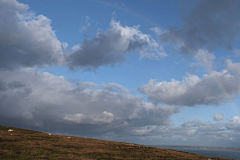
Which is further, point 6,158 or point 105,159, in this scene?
point 105,159

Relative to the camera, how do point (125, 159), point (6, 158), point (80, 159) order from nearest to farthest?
point (6, 158)
point (80, 159)
point (125, 159)

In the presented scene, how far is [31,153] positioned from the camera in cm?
3575

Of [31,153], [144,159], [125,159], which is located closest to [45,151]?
[31,153]

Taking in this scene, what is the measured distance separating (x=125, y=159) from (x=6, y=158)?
19790 millimetres

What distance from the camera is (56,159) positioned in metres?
31.6

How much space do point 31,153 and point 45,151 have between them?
2.76 m

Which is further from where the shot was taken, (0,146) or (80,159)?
(0,146)

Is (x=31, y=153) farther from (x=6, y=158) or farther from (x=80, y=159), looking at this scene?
(x=80, y=159)

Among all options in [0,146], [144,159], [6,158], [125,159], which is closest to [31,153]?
[6,158]

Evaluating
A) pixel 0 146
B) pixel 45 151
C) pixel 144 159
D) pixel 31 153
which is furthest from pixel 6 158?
pixel 144 159

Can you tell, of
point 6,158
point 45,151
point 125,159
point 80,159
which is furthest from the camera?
point 45,151

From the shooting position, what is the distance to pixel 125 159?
3541 cm

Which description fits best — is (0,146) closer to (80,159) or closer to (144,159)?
(80,159)

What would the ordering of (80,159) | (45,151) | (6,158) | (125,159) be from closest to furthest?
(6,158) → (80,159) → (125,159) → (45,151)
